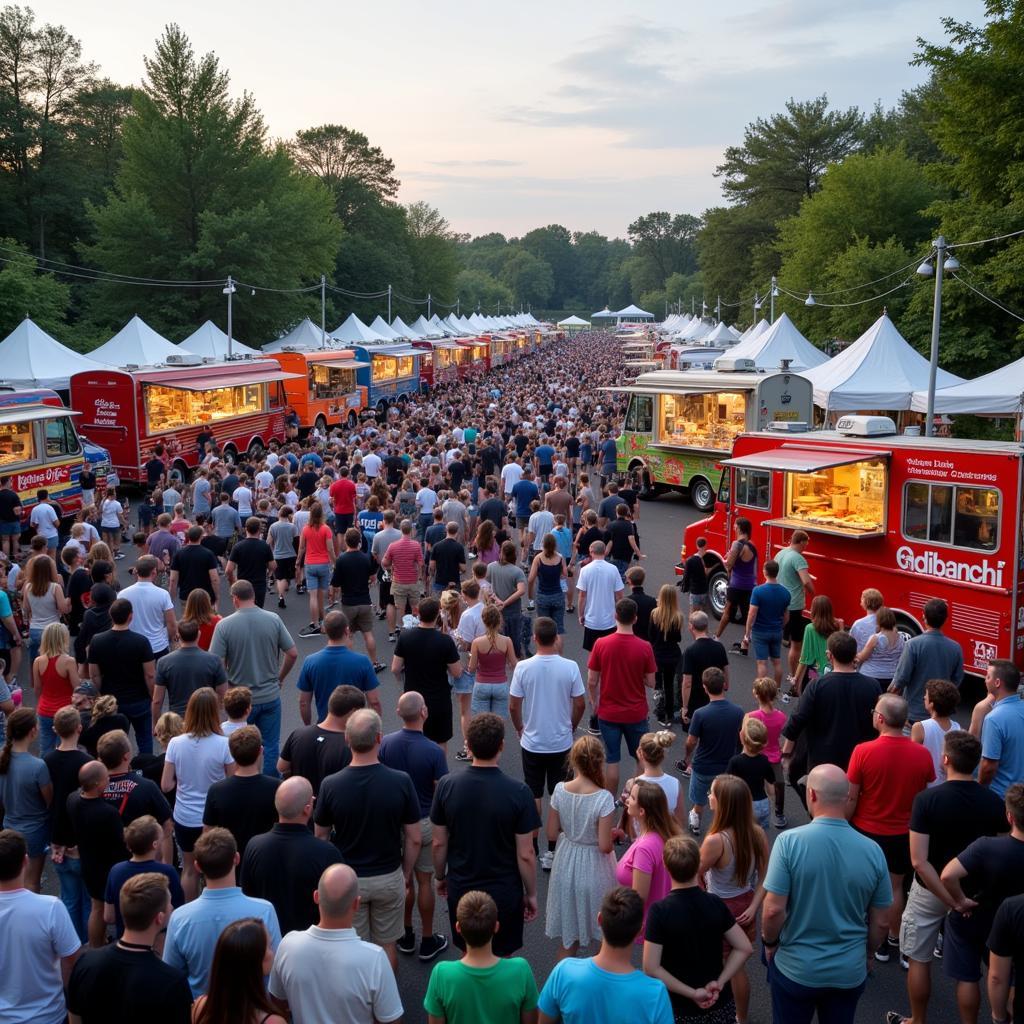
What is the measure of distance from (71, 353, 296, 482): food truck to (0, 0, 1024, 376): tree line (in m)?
9.32

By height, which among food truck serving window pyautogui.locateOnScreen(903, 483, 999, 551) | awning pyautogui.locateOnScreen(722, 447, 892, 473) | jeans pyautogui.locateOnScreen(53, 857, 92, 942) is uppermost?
awning pyautogui.locateOnScreen(722, 447, 892, 473)

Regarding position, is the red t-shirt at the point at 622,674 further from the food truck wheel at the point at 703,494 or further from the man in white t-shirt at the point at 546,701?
the food truck wheel at the point at 703,494

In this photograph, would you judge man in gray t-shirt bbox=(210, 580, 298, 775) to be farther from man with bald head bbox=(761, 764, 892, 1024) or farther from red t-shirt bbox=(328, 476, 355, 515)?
red t-shirt bbox=(328, 476, 355, 515)

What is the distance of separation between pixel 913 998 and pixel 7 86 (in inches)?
2268

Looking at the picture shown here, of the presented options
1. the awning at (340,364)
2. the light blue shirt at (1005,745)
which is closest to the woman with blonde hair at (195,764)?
the light blue shirt at (1005,745)

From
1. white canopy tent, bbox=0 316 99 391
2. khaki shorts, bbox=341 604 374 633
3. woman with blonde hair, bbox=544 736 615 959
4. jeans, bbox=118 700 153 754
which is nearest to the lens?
woman with blonde hair, bbox=544 736 615 959

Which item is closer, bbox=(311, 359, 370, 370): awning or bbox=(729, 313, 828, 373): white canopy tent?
bbox=(729, 313, 828, 373): white canopy tent

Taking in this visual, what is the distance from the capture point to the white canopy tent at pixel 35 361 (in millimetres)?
25359

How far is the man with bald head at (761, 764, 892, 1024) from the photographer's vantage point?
167 inches

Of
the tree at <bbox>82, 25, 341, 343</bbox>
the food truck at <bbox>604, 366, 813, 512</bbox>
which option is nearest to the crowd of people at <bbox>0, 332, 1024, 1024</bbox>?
the food truck at <bbox>604, 366, 813, 512</bbox>

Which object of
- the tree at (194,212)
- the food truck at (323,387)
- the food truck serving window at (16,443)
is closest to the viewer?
the food truck serving window at (16,443)

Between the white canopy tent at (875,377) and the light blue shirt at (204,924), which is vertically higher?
the white canopy tent at (875,377)

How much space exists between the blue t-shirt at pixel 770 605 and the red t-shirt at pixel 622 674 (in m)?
2.92

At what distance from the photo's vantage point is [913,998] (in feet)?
16.8
